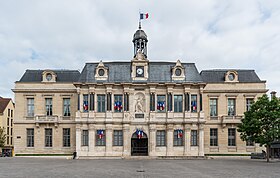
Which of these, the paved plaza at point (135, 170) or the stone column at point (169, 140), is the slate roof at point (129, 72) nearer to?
the stone column at point (169, 140)

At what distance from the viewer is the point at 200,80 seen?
50.7 metres

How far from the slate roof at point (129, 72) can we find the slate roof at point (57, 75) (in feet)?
13.1

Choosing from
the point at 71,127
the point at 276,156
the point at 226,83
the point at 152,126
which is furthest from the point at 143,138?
the point at 276,156

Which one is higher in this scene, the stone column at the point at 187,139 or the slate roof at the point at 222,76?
the slate roof at the point at 222,76

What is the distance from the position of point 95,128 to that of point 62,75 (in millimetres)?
11461

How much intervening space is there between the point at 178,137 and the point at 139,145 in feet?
19.6

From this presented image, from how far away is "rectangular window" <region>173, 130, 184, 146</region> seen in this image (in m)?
49.2

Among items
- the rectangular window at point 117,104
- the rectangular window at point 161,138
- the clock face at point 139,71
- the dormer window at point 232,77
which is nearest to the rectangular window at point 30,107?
the rectangular window at point 117,104

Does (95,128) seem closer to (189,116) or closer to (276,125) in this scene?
(189,116)

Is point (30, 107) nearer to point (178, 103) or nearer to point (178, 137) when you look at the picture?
point (178, 103)

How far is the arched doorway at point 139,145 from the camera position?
4941 cm

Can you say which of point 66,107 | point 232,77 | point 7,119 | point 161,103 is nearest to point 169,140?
point 161,103

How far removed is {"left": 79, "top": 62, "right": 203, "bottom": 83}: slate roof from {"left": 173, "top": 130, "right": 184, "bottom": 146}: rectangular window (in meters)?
7.83

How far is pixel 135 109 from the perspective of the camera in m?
49.8
